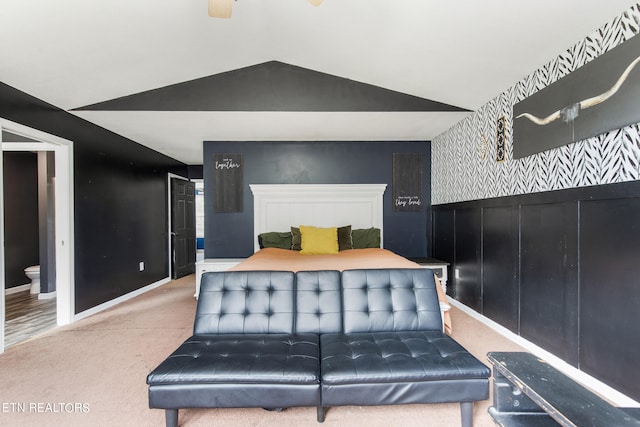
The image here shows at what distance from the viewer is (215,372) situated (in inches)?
58.4

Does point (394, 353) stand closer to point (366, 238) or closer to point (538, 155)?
point (538, 155)

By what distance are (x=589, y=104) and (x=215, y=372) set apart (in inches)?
108

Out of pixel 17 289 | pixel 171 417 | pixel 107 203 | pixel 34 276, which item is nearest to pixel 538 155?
pixel 171 417

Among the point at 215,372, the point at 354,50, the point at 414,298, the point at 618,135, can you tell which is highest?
the point at 354,50

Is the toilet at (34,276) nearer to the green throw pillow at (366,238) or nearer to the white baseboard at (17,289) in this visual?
the white baseboard at (17,289)

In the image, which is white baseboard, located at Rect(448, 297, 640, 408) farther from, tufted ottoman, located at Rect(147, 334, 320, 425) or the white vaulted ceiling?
the white vaulted ceiling

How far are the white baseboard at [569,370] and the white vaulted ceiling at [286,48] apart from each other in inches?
88.7

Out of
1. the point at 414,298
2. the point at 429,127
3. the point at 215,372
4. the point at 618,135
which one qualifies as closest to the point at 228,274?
the point at 215,372

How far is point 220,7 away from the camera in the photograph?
1.67 meters

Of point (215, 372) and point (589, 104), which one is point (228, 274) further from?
point (589, 104)

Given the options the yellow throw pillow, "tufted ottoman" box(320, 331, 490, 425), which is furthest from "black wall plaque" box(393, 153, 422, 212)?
"tufted ottoman" box(320, 331, 490, 425)

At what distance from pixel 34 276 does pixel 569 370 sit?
6.45 m

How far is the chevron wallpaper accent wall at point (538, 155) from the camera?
1791 mm

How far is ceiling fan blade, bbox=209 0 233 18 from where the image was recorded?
5.34 feet
